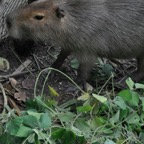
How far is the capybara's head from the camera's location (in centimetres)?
474

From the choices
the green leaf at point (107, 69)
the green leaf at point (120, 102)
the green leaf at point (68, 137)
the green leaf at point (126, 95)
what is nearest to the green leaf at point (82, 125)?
the green leaf at point (68, 137)

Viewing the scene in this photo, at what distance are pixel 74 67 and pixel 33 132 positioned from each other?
59.7 inches

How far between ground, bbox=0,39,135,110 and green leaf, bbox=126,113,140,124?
2.11 ft

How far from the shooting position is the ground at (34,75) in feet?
16.0

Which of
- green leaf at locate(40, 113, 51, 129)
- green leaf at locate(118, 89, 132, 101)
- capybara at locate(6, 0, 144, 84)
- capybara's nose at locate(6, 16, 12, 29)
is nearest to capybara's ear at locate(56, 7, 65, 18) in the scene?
capybara at locate(6, 0, 144, 84)

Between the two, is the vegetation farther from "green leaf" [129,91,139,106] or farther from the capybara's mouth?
the capybara's mouth

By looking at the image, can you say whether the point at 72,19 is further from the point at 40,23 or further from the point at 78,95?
the point at 78,95

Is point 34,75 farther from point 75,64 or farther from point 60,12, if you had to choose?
point 60,12

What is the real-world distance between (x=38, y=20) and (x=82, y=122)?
104 centimetres

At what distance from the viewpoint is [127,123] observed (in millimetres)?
4461

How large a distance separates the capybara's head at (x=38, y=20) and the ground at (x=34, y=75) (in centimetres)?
42

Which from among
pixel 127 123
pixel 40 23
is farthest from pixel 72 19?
pixel 127 123

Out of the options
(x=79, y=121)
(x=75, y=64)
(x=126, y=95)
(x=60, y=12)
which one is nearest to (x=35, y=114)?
(x=79, y=121)

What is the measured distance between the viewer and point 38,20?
478 cm
